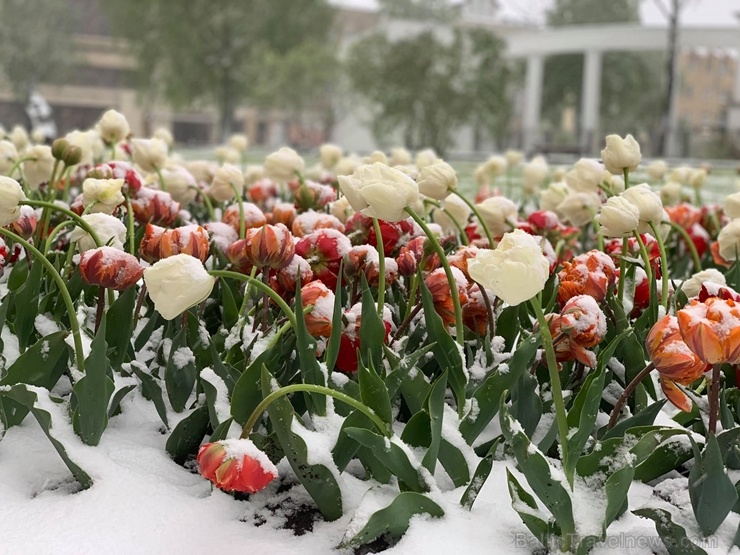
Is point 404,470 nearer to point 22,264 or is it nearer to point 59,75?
point 22,264

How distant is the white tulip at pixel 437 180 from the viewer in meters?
1.60

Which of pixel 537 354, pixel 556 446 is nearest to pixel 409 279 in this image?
pixel 537 354

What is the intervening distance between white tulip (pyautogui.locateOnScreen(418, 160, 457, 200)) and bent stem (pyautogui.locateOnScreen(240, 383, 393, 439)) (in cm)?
70

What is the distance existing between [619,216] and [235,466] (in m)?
0.71

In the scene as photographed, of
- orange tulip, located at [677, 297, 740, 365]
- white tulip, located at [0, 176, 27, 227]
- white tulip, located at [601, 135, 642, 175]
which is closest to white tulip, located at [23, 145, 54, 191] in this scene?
white tulip, located at [0, 176, 27, 227]

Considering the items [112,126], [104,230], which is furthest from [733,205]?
[112,126]

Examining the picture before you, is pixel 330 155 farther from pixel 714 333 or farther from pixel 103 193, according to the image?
pixel 714 333

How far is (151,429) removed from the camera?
1.21 meters

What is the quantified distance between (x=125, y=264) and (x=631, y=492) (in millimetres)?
732

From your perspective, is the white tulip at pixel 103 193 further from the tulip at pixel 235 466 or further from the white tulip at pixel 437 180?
the tulip at pixel 235 466

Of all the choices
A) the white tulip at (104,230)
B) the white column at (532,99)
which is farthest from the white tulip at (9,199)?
the white column at (532,99)

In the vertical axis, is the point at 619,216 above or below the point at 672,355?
above

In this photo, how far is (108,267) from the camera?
3.76ft

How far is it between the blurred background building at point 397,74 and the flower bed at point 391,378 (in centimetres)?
1364
